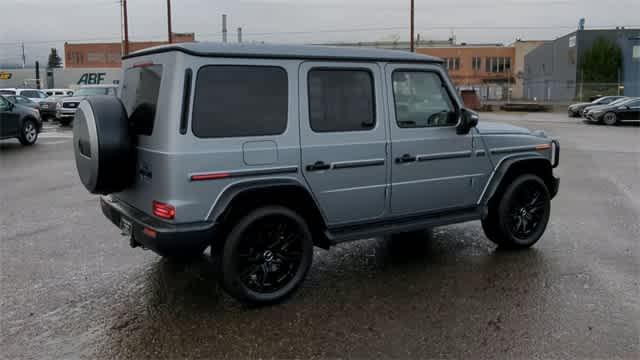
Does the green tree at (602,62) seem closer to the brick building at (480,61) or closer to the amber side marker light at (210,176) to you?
the brick building at (480,61)

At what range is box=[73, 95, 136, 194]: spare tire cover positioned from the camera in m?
4.48

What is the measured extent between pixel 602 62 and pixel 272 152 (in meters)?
57.6

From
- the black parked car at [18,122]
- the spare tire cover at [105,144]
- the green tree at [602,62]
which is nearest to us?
the spare tire cover at [105,144]

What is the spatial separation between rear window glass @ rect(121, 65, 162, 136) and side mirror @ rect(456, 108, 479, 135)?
281 cm

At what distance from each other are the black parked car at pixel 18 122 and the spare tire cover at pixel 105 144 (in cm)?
1304

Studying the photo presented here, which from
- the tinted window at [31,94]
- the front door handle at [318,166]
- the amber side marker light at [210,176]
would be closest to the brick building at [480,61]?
the tinted window at [31,94]

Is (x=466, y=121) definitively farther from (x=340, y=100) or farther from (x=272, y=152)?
(x=272, y=152)

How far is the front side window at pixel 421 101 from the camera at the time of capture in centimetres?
536

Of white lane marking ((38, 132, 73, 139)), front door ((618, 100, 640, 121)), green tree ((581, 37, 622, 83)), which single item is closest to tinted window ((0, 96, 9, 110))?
white lane marking ((38, 132, 73, 139))

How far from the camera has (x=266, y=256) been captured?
187 inches

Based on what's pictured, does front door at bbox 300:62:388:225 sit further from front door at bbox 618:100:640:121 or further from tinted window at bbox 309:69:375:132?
front door at bbox 618:100:640:121

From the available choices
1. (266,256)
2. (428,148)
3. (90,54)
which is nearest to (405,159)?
(428,148)

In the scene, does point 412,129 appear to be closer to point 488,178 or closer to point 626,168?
point 488,178

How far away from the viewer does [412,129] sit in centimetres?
539
